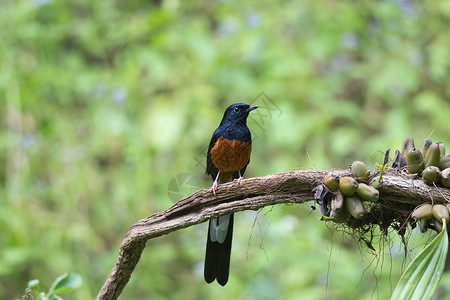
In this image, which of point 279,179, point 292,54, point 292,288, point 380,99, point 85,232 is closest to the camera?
point 279,179

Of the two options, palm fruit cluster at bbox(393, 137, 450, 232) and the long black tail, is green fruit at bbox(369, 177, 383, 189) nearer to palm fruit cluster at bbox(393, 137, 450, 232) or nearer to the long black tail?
palm fruit cluster at bbox(393, 137, 450, 232)

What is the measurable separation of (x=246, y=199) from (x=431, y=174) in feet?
1.52

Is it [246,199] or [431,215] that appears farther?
[246,199]

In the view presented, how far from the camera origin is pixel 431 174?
4.30ft

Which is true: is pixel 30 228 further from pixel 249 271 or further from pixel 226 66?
pixel 226 66

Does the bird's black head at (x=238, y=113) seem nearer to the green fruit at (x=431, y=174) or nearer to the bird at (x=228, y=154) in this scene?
the bird at (x=228, y=154)

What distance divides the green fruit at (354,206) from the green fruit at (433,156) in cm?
21

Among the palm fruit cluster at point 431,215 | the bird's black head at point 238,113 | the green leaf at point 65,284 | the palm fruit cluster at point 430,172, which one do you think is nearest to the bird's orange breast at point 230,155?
the bird's black head at point 238,113

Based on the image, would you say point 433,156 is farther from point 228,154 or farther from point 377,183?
point 228,154

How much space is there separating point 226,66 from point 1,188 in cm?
194

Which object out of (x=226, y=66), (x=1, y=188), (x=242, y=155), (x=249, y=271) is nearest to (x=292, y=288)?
(x=249, y=271)

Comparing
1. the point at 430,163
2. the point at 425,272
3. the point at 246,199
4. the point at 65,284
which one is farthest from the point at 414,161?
the point at 65,284

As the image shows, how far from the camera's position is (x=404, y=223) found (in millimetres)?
1380

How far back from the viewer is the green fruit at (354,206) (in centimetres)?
130
